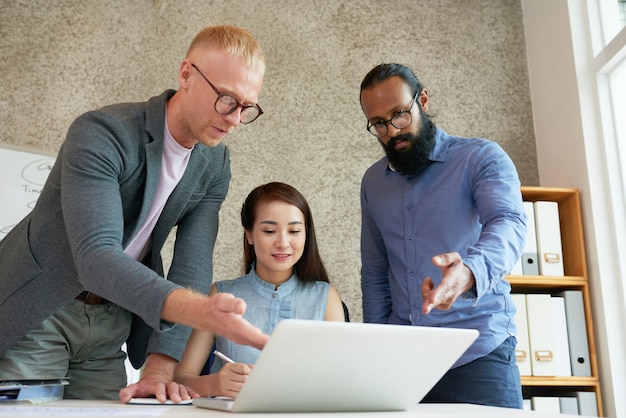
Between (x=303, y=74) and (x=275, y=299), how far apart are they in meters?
1.46

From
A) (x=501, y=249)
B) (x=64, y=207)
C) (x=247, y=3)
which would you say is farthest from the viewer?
(x=247, y=3)

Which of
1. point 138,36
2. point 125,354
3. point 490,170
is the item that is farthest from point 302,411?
point 138,36

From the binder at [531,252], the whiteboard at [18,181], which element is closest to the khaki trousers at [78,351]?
the whiteboard at [18,181]

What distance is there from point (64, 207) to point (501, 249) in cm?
86

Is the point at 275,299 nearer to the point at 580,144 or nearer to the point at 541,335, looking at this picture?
the point at 541,335

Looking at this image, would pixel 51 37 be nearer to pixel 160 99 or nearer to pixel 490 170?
pixel 160 99

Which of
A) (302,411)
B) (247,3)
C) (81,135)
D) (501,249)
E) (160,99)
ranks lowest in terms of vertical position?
(302,411)

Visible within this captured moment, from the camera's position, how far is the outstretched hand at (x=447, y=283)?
3.72ft

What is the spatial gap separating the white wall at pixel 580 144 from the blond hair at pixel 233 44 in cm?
170

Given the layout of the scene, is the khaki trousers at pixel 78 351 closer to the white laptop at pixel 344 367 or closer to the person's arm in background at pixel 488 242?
the white laptop at pixel 344 367

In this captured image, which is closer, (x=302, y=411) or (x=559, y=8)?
(x=302, y=411)

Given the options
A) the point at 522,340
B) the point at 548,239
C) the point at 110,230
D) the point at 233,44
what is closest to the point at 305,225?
the point at 233,44

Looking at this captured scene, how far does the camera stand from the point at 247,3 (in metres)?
3.02

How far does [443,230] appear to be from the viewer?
1.64 metres
